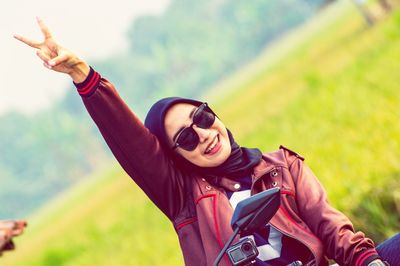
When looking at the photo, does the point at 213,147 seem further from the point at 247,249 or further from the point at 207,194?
the point at 247,249

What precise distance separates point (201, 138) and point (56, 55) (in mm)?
632

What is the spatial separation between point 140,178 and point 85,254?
8.39 metres

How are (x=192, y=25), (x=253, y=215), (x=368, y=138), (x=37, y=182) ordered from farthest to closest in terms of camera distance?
(x=192, y=25) → (x=37, y=182) → (x=368, y=138) → (x=253, y=215)

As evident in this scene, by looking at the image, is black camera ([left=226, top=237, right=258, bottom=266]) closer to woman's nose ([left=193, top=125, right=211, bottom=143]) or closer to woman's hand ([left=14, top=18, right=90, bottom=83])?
woman's nose ([left=193, top=125, right=211, bottom=143])

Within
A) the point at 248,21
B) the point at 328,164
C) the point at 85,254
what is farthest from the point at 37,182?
the point at 328,164

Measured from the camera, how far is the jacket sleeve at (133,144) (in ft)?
7.89

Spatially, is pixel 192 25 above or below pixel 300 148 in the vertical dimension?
above

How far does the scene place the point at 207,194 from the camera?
2.54 meters

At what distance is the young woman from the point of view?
2402 millimetres

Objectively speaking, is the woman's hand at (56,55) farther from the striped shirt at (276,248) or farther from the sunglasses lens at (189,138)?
the striped shirt at (276,248)

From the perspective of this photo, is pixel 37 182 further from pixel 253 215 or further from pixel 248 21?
pixel 253 215

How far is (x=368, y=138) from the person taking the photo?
5840mm

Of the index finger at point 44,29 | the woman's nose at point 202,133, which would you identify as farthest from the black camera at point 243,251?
the index finger at point 44,29

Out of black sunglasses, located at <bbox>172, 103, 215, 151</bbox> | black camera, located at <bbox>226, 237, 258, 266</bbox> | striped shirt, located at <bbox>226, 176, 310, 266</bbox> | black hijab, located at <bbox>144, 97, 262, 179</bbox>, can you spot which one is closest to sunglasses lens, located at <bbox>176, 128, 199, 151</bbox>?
black sunglasses, located at <bbox>172, 103, 215, 151</bbox>
